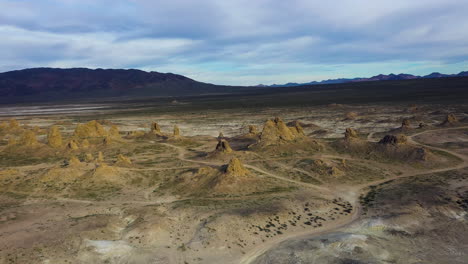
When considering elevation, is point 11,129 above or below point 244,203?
above

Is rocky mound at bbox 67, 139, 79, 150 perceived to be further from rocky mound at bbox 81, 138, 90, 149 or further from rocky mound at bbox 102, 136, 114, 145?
rocky mound at bbox 102, 136, 114, 145

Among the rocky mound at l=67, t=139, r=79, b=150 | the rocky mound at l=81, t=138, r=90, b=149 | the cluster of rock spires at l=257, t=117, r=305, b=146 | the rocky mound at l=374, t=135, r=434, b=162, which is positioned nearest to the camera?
the rocky mound at l=374, t=135, r=434, b=162

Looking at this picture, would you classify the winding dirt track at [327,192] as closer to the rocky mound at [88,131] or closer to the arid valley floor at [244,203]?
the arid valley floor at [244,203]

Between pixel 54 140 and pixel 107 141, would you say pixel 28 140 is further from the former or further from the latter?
pixel 107 141

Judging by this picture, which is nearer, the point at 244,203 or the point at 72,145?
the point at 244,203

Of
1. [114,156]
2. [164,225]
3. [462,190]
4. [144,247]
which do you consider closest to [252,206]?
[164,225]

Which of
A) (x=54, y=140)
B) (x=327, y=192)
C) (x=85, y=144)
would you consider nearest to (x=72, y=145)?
(x=85, y=144)

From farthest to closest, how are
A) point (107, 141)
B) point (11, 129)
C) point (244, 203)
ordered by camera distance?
point (11, 129) < point (107, 141) < point (244, 203)

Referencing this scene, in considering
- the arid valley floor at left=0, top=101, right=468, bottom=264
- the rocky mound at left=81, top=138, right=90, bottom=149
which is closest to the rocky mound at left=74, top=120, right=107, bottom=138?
the rocky mound at left=81, top=138, right=90, bottom=149

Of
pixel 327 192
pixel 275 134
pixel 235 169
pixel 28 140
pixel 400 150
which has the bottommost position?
pixel 327 192

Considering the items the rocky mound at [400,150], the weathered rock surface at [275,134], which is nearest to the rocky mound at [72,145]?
the weathered rock surface at [275,134]
